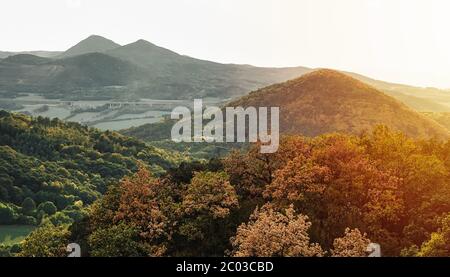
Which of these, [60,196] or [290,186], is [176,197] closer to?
[290,186]

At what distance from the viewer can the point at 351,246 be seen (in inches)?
1321

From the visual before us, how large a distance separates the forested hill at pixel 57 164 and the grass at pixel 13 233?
1.64 m

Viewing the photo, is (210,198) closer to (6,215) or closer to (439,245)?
(439,245)

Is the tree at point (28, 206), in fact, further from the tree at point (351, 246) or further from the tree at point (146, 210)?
the tree at point (351, 246)

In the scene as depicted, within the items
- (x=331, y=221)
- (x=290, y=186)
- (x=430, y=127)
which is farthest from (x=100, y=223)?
(x=430, y=127)

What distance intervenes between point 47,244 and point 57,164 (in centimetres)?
10600

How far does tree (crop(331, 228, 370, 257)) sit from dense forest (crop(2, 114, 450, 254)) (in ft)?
0.19

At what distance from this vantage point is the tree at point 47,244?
4275 cm

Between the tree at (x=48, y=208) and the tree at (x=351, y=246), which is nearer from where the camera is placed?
the tree at (x=351, y=246)

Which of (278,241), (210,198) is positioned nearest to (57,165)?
(210,198)

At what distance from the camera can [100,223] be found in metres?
44.2

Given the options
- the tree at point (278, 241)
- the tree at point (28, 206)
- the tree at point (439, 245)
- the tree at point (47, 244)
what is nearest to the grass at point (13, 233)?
the tree at point (28, 206)

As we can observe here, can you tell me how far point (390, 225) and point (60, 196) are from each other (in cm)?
9769

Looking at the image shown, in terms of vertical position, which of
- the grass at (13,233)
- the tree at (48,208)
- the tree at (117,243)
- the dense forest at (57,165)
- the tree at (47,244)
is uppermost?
the tree at (117,243)
